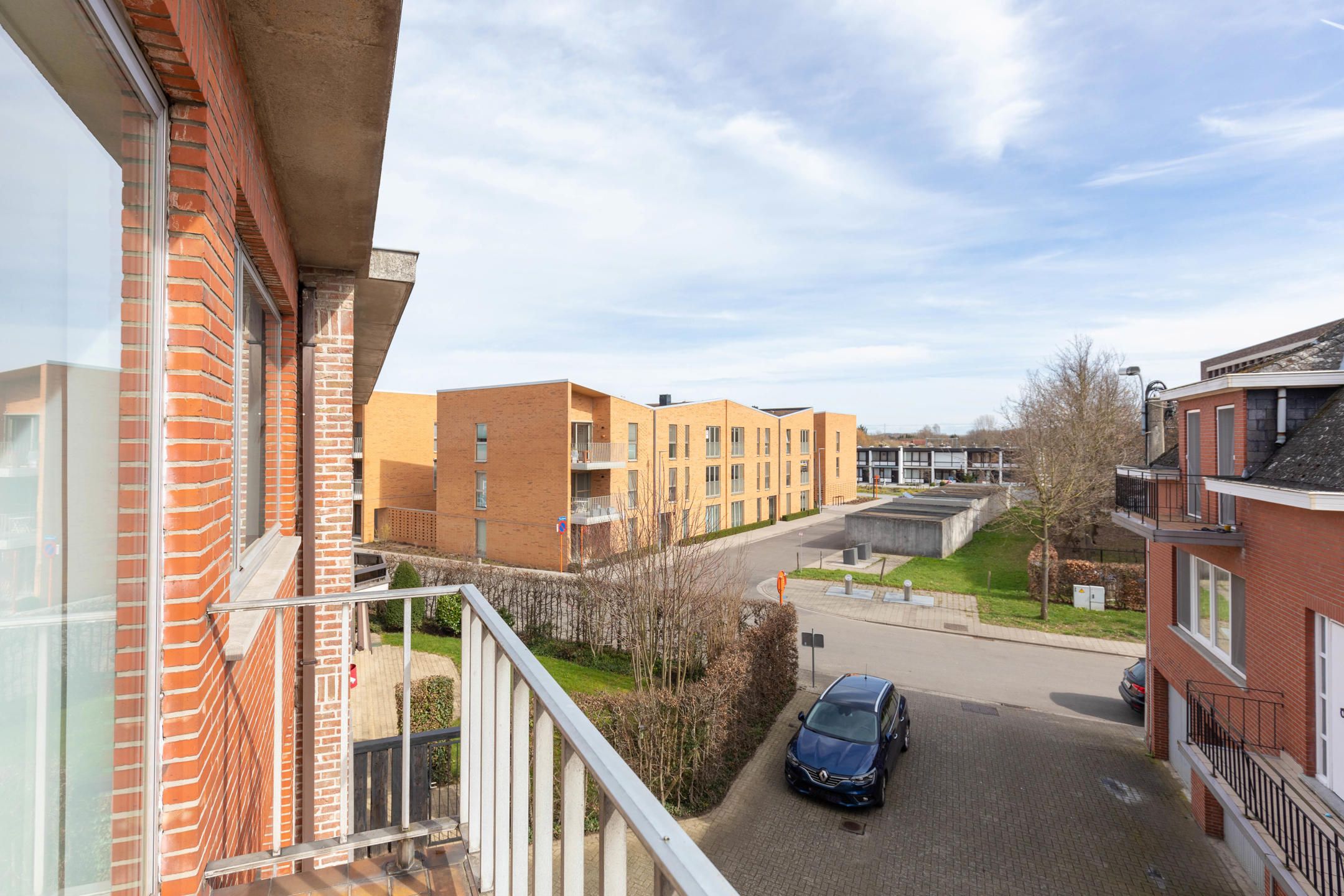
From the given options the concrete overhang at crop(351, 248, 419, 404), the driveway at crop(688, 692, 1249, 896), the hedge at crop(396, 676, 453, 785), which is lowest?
the driveway at crop(688, 692, 1249, 896)

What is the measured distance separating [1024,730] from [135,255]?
15.8m

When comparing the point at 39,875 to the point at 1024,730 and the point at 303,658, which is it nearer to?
the point at 303,658

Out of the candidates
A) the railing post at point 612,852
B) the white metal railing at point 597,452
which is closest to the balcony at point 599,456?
the white metal railing at point 597,452

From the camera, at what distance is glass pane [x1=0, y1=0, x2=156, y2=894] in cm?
128

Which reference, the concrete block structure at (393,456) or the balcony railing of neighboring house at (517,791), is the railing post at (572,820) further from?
the concrete block structure at (393,456)

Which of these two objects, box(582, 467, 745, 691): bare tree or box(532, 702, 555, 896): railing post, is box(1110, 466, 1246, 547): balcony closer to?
box(582, 467, 745, 691): bare tree

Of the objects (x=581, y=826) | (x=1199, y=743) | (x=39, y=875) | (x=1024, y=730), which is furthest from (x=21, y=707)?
(x=1024, y=730)

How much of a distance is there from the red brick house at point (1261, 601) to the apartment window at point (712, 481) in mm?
25902

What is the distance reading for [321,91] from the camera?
112 inches

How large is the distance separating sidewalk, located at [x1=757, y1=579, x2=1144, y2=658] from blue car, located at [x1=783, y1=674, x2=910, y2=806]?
917 centimetres

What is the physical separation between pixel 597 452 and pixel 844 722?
19.5 m

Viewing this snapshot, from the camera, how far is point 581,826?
4.25 ft

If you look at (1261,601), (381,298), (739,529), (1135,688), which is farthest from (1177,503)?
(739,529)

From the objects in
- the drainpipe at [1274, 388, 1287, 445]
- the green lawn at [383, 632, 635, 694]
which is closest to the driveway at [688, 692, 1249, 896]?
the green lawn at [383, 632, 635, 694]
